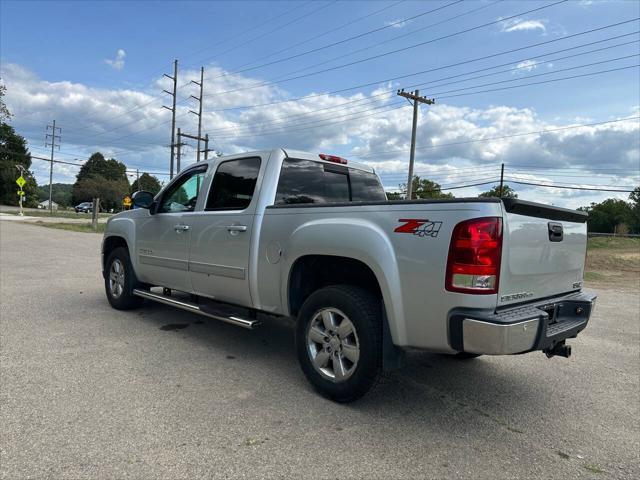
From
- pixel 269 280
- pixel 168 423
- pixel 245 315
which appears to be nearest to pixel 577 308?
pixel 269 280

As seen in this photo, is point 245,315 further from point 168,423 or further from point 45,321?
point 45,321

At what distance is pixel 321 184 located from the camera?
186 inches

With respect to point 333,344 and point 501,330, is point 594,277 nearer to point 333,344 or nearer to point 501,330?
point 333,344

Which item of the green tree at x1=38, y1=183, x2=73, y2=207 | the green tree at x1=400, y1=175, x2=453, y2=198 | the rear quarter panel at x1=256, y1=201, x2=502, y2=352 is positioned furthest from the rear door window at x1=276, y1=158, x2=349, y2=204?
the green tree at x1=38, y1=183, x2=73, y2=207

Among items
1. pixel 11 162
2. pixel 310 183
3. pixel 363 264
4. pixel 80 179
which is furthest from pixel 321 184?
pixel 80 179

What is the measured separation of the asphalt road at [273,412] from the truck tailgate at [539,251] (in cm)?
96

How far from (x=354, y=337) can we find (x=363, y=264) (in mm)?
544

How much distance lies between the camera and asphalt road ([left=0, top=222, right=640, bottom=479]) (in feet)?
8.90

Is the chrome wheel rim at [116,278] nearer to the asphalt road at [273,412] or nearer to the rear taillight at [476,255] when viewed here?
the asphalt road at [273,412]

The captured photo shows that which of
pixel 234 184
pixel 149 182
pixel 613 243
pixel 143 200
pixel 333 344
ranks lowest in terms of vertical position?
pixel 333 344

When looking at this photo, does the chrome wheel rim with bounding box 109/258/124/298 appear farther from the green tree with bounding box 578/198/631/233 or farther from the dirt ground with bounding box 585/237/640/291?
the green tree with bounding box 578/198/631/233

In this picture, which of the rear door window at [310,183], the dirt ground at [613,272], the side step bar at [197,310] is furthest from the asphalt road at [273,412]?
the dirt ground at [613,272]

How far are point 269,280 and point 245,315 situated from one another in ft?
1.91

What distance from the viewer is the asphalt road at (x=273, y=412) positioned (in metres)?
2.71
